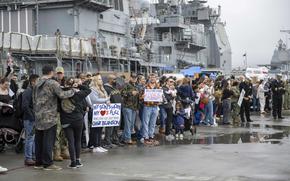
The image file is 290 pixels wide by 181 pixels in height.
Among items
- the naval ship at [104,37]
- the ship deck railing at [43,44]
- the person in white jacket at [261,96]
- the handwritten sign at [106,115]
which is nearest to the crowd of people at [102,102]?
the handwritten sign at [106,115]

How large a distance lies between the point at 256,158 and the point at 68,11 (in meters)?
28.5

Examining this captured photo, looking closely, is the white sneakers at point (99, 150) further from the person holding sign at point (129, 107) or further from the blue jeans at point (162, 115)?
the blue jeans at point (162, 115)

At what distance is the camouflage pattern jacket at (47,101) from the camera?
987cm

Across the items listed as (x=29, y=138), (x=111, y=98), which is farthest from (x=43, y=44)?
(x=29, y=138)

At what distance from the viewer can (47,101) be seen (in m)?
9.89

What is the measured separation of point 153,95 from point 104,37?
88.7 ft

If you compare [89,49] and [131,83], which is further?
[89,49]

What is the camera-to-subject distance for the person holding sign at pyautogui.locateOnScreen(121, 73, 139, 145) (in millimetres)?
13516

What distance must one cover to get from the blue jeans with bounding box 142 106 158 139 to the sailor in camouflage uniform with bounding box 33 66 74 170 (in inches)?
169

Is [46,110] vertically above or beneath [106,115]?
above

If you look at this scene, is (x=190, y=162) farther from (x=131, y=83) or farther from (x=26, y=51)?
(x=26, y=51)

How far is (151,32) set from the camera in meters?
52.8

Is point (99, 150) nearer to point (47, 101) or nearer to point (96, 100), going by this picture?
point (96, 100)

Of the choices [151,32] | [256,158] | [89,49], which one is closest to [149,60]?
[151,32]
